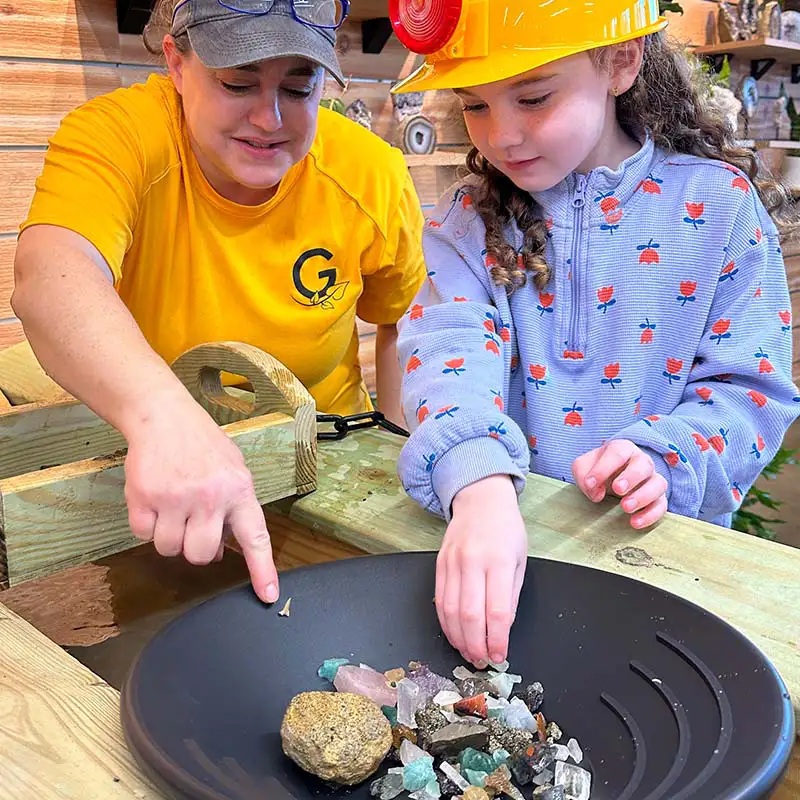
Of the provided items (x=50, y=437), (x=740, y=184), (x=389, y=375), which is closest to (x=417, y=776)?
(x=50, y=437)

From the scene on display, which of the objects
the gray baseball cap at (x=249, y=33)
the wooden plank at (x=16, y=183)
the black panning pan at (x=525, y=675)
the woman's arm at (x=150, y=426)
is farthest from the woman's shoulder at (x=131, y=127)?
the wooden plank at (x=16, y=183)

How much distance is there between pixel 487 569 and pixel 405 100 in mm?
2428

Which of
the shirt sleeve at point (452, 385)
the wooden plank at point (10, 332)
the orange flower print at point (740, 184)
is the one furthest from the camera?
the wooden plank at point (10, 332)

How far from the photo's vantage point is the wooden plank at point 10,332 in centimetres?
230

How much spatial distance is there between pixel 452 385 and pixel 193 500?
398mm

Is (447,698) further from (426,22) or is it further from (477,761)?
(426,22)

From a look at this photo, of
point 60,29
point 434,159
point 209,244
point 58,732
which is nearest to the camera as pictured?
point 58,732

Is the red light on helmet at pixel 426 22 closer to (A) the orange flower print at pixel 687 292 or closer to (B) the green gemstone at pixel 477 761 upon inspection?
(A) the orange flower print at pixel 687 292

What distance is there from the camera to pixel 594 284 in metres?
1.16

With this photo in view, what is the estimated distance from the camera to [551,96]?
102cm

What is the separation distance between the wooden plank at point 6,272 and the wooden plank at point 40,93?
0.25 meters

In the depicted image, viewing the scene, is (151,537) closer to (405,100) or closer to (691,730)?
(691,730)

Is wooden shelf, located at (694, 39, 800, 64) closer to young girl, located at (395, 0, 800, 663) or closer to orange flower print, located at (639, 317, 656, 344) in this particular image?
young girl, located at (395, 0, 800, 663)

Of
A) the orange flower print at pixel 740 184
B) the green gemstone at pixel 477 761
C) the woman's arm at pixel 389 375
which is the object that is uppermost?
the orange flower print at pixel 740 184
